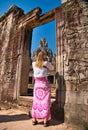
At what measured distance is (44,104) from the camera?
3.47m

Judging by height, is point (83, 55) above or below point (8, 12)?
below

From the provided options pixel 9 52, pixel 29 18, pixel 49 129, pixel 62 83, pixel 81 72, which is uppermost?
pixel 29 18

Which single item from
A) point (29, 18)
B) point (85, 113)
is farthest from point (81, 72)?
point (29, 18)

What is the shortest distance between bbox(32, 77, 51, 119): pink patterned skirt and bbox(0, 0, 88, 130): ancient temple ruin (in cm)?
48

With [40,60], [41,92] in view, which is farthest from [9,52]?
[41,92]

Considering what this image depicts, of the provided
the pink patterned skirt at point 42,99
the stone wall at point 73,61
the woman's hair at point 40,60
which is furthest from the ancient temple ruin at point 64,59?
the woman's hair at point 40,60

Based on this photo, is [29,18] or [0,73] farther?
[0,73]

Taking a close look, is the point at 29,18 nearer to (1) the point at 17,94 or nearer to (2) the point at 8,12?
(2) the point at 8,12

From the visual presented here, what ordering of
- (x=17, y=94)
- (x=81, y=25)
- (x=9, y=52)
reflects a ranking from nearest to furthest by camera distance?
1. (x=81, y=25)
2. (x=17, y=94)
3. (x=9, y=52)

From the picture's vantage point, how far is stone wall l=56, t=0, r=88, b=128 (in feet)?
11.1

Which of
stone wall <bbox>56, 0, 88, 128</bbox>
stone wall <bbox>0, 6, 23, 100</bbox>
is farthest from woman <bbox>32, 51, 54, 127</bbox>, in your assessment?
stone wall <bbox>0, 6, 23, 100</bbox>

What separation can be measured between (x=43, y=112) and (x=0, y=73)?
3977mm

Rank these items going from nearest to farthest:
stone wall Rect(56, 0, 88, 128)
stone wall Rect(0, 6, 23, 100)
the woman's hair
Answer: stone wall Rect(56, 0, 88, 128)
the woman's hair
stone wall Rect(0, 6, 23, 100)

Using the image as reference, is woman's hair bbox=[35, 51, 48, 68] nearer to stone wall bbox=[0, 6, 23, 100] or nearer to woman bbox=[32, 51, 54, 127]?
woman bbox=[32, 51, 54, 127]
